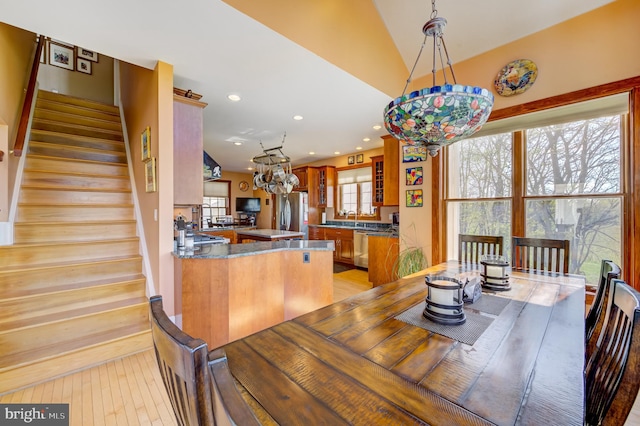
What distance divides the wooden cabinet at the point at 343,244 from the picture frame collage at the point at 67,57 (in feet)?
19.0

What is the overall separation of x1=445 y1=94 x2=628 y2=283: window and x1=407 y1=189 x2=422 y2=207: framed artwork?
0.41 m

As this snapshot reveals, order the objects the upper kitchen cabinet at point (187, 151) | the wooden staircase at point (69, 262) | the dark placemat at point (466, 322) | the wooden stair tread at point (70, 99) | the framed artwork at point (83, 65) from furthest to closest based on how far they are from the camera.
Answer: the framed artwork at point (83, 65), the wooden stair tread at point (70, 99), the upper kitchen cabinet at point (187, 151), the wooden staircase at point (69, 262), the dark placemat at point (466, 322)

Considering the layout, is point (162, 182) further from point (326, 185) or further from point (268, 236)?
point (326, 185)

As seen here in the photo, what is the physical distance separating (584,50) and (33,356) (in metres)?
5.37

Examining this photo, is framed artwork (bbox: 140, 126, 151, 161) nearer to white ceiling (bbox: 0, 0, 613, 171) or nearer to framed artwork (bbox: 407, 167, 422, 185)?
white ceiling (bbox: 0, 0, 613, 171)

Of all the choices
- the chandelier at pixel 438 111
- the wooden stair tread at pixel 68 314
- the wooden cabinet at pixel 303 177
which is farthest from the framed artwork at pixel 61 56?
the chandelier at pixel 438 111

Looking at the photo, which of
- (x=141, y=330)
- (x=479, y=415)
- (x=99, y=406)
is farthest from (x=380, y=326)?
(x=141, y=330)

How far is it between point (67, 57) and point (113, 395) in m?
6.26

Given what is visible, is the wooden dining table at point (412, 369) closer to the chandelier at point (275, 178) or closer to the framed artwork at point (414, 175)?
the framed artwork at point (414, 175)

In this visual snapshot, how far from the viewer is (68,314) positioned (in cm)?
232

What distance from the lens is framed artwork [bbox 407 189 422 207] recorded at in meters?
3.75

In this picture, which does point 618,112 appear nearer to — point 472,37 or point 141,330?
point 472,37

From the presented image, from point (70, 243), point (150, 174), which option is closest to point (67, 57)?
point (70, 243)

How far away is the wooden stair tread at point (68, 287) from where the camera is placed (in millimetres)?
2276
